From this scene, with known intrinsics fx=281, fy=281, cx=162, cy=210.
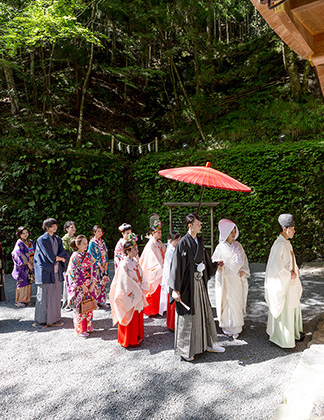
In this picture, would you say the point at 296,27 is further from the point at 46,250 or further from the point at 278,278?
the point at 46,250

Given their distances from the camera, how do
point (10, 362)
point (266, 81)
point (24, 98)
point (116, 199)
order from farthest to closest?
point (266, 81)
point (24, 98)
point (116, 199)
point (10, 362)

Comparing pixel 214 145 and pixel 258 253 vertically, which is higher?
pixel 214 145

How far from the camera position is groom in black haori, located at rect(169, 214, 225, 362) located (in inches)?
158

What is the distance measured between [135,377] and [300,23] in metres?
4.54

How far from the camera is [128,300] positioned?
174 inches

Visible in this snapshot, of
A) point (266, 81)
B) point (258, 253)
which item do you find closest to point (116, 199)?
point (258, 253)

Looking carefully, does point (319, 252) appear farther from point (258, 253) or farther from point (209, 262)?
point (209, 262)

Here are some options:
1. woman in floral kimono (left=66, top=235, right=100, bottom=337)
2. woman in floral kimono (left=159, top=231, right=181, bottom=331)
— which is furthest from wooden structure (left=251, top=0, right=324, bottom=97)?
woman in floral kimono (left=66, top=235, right=100, bottom=337)

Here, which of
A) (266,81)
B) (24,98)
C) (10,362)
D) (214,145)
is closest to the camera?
(10,362)

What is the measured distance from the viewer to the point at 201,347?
13.5ft

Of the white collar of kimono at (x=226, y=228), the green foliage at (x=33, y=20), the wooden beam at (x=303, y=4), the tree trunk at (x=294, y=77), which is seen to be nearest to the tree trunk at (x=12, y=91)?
the green foliage at (x=33, y=20)

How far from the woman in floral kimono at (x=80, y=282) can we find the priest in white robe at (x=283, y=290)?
3.03 meters

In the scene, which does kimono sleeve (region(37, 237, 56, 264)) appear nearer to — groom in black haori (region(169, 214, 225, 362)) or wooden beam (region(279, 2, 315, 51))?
groom in black haori (region(169, 214, 225, 362))

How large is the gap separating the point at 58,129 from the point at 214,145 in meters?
7.84
